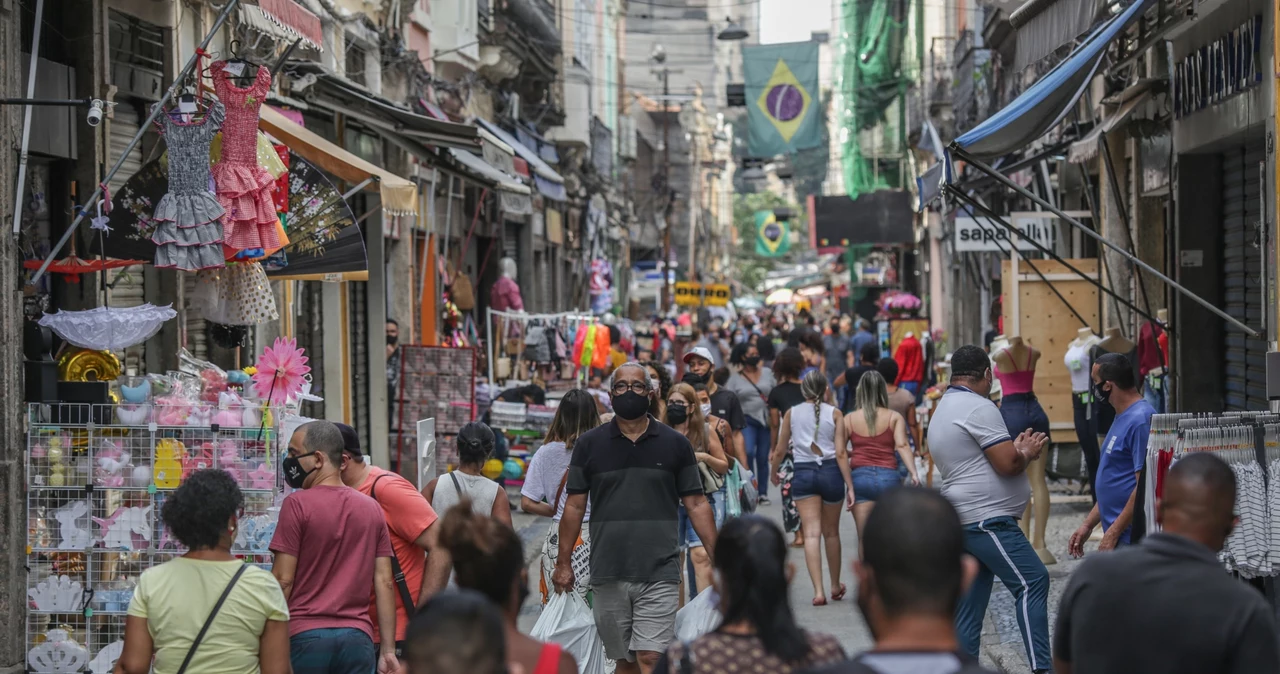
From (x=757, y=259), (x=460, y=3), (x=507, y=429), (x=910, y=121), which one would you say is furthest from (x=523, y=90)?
(x=757, y=259)

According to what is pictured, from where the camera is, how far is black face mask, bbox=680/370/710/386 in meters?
12.4

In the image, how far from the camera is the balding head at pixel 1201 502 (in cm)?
402

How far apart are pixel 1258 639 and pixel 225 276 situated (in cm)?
721

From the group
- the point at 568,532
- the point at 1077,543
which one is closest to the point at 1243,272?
the point at 1077,543

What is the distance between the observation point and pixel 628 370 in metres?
7.20

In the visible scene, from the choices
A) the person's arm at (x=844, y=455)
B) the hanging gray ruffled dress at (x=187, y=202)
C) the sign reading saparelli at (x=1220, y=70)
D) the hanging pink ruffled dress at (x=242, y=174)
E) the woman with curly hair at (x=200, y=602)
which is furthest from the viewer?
the person's arm at (x=844, y=455)

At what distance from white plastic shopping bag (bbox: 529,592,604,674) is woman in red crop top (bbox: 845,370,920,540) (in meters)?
3.55

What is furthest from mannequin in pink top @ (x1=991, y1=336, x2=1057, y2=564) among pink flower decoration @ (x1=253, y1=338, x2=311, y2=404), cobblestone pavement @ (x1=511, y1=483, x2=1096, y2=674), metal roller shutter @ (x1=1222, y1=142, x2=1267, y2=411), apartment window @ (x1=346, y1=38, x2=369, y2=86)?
apartment window @ (x1=346, y1=38, x2=369, y2=86)

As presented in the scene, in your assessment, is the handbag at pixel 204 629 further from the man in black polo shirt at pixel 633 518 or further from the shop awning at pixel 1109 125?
the shop awning at pixel 1109 125

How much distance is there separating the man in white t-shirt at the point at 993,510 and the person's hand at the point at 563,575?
192 centimetres

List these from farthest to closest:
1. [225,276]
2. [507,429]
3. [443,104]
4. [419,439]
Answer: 1. [443,104]
2. [507,429]
3. [419,439]
4. [225,276]

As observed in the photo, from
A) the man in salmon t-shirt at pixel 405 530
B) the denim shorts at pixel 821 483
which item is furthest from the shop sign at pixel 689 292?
the man in salmon t-shirt at pixel 405 530

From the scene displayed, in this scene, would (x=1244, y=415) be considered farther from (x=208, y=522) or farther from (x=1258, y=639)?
(x=208, y=522)

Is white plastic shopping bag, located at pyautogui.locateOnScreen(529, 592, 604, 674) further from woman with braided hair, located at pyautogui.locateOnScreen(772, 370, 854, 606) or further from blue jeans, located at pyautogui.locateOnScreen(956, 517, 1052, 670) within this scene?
woman with braided hair, located at pyautogui.locateOnScreen(772, 370, 854, 606)
